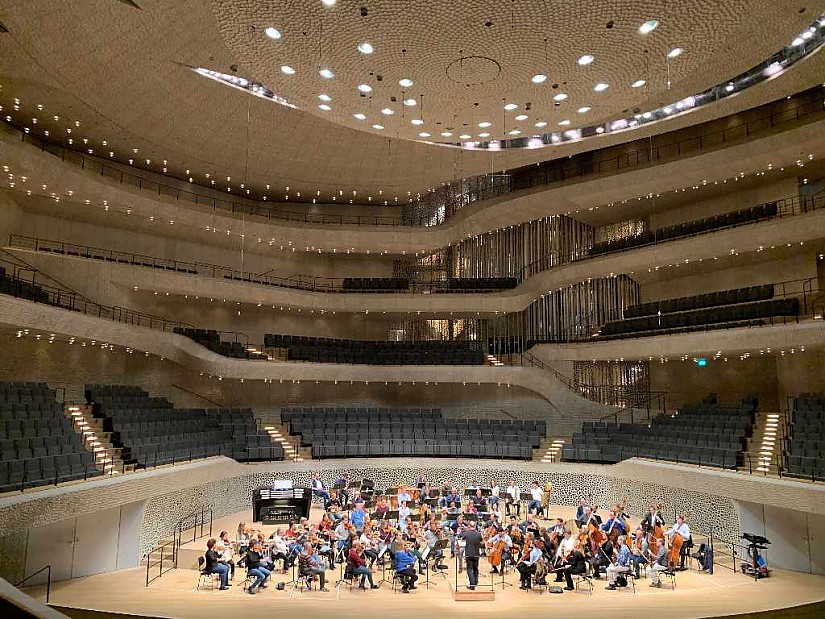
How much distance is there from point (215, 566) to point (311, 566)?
1.90 m

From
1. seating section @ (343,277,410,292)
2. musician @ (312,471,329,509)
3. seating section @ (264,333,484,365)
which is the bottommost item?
musician @ (312,471,329,509)

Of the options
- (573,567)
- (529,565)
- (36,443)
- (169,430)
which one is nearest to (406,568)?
(529,565)

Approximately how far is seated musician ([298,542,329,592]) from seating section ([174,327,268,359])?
44.7 feet

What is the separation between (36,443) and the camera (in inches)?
547

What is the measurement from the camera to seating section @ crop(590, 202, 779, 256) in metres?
20.9

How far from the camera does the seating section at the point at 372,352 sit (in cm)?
2656

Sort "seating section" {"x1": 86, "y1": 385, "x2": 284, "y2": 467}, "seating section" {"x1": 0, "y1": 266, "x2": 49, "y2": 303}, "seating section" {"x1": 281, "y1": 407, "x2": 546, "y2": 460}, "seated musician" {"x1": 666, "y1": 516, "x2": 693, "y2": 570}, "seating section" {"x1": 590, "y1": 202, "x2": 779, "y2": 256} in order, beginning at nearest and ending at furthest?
1. "seated musician" {"x1": 666, "y1": 516, "x2": 693, "y2": 570}
2. "seating section" {"x1": 0, "y1": 266, "x2": 49, "y2": 303}
3. "seating section" {"x1": 86, "y1": 385, "x2": 284, "y2": 467}
4. "seating section" {"x1": 590, "y1": 202, "x2": 779, "y2": 256}
5. "seating section" {"x1": 281, "y1": 407, "x2": 546, "y2": 460}

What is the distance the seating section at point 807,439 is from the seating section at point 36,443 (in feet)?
54.9

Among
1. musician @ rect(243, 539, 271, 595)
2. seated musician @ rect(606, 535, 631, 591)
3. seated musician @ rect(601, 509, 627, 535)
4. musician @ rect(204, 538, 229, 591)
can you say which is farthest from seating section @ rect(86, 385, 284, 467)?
seated musician @ rect(606, 535, 631, 591)

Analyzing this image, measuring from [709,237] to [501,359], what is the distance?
9.98 meters

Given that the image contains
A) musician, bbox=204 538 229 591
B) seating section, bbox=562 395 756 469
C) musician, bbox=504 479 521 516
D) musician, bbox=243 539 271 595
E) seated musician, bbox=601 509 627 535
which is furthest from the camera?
musician, bbox=504 479 521 516

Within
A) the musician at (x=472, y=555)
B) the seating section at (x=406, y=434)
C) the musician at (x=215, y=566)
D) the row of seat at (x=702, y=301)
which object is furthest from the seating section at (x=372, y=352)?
the musician at (x=472, y=555)

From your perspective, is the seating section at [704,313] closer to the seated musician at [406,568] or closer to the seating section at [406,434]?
the seating section at [406,434]

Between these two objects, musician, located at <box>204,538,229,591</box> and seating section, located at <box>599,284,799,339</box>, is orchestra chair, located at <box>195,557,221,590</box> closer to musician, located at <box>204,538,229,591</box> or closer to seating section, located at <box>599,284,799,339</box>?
musician, located at <box>204,538,229,591</box>
